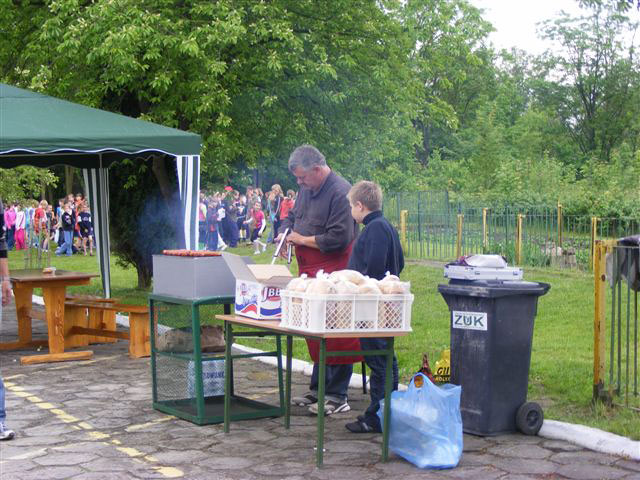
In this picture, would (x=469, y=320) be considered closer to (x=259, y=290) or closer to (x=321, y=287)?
(x=321, y=287)

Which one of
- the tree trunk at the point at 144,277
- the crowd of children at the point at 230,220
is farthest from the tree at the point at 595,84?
the tree trunk at the point at 144,277

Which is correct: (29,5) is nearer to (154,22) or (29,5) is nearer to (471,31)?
(154,22)

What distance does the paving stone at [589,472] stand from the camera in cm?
548

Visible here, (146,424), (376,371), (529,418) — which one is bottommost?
(146,424)

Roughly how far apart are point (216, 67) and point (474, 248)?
8.23 m

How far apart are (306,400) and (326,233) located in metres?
1.40

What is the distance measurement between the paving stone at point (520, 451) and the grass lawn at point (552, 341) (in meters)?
0.59

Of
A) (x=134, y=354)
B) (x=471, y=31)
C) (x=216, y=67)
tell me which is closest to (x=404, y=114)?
(x=471, y=31)

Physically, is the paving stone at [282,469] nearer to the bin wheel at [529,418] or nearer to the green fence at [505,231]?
the bin wheel at [529,418]

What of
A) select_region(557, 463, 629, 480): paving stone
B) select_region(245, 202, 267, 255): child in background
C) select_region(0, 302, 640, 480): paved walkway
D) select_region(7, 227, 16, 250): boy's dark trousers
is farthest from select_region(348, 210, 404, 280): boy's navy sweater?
select_region(7, 227, 16, 250): boy's dark trousers

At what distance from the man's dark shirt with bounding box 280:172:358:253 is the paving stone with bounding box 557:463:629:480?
2456mm

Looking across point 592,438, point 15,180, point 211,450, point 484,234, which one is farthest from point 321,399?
point 15,180

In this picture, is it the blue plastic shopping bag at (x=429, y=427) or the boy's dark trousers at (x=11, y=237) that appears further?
the boy's dark trousers at (x=11, y=237)

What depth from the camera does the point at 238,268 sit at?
266 inches
